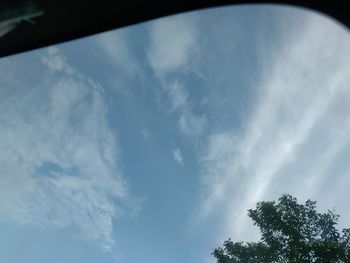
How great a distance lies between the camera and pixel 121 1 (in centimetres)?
291

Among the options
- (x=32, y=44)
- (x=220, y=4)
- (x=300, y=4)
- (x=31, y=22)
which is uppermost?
(x=32, y=44)

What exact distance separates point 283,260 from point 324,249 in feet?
11.2

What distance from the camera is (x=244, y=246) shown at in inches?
1110

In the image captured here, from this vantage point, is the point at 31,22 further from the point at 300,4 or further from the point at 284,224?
the point at 284,224

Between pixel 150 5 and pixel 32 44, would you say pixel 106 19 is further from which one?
pixel 32 44

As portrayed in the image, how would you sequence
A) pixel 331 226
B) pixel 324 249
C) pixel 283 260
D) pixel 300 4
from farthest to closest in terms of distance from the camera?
1. pixel 331 226
2. pixel 283 260
3. pixel 324 249
4. pixel 300 4

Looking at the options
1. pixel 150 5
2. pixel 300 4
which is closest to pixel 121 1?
pixel 150 5

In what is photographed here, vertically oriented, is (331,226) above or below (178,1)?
above

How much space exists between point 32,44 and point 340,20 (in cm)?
280

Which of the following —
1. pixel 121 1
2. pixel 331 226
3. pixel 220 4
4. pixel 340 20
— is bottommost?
pixel 340 20

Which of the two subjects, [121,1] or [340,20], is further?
[121,1]

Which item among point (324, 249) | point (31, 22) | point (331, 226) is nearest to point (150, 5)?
point (31, 22)

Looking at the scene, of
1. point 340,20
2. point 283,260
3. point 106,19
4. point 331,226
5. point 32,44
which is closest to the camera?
point 340,20

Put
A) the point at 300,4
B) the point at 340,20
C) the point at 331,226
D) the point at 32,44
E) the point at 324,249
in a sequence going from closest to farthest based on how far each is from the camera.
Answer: the point at 340,20
the point at 300,4
the point at 32,44
the point at 324,249
the point at 331,226
